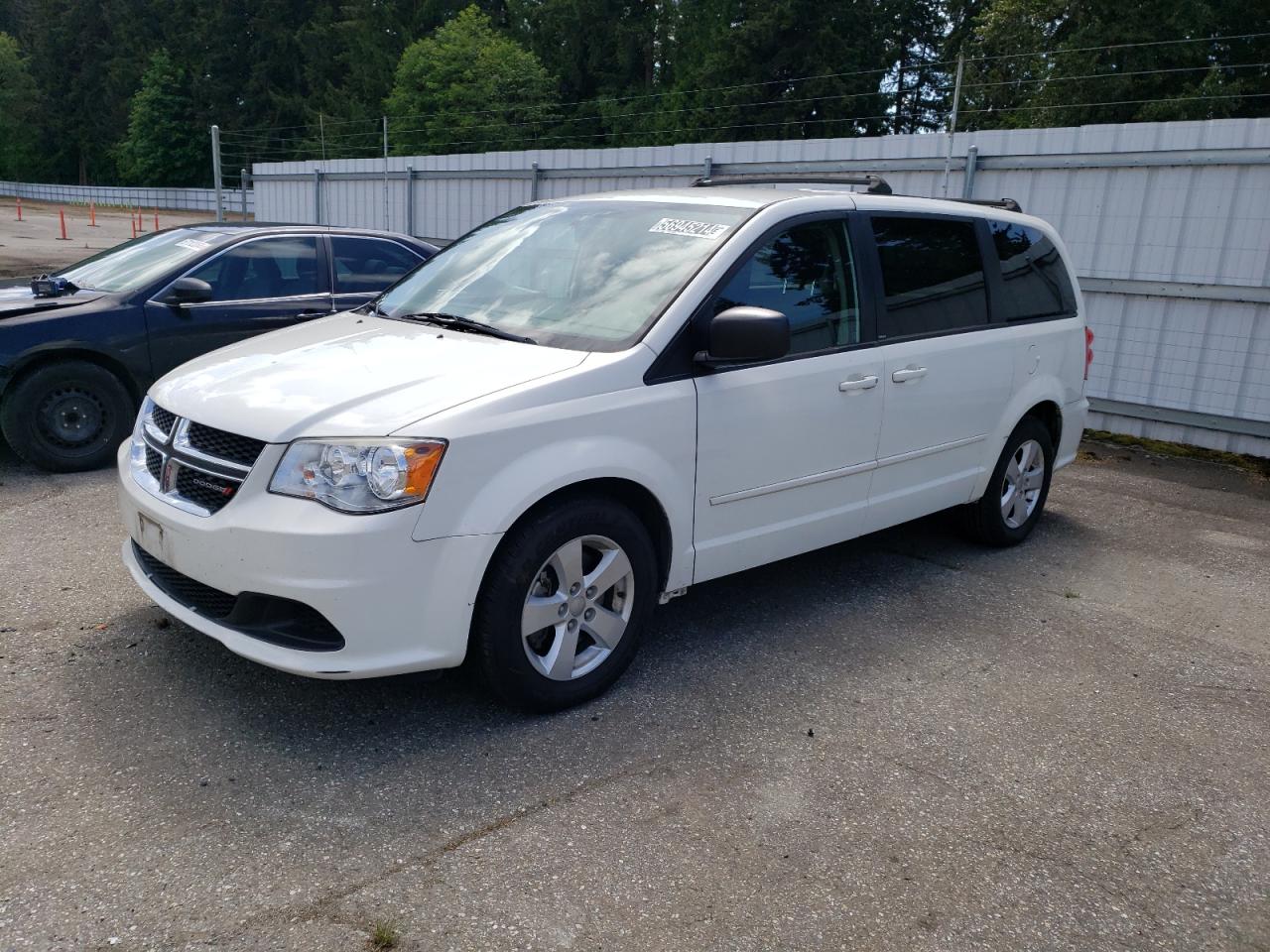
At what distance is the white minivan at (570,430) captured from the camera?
10.5 ft

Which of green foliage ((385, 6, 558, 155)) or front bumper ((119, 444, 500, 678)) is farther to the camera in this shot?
green foliage ((385, 6, 558, 155))

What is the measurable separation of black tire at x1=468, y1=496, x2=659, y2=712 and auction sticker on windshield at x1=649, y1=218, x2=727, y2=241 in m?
1.21

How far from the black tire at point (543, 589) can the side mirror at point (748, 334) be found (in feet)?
2.25

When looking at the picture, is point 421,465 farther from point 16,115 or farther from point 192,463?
point 16,115

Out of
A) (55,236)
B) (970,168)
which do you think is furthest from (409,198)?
(55,236)

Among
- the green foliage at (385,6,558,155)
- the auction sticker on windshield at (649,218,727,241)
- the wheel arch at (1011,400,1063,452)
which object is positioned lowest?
the wheel arch at (1011,400,1063,452)

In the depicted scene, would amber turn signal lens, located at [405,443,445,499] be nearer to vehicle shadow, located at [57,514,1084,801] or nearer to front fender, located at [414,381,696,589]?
front fender, located at [414,381,696,589]

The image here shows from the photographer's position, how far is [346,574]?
311 centimetres

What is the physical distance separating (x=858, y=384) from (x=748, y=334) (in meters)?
0.92

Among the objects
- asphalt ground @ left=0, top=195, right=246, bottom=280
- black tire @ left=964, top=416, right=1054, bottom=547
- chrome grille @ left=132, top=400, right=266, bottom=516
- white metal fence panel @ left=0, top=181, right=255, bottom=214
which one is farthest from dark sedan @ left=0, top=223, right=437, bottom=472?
white metal fence panel @ left=0, top=181, right=255, bottom=214

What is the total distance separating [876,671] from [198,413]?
2717 mm

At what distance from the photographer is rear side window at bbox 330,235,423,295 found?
754 cm

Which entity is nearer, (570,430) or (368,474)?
(368,474)

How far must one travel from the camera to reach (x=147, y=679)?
3.76m
